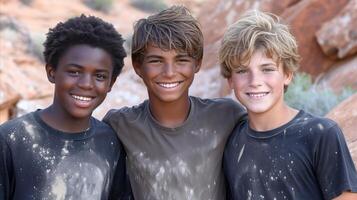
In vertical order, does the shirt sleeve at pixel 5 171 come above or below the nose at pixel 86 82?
below

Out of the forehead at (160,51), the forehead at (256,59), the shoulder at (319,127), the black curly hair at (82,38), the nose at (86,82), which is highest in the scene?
the black curly hair at (82,38)

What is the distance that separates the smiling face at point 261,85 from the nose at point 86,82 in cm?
71

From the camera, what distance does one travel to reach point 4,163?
9.53ft

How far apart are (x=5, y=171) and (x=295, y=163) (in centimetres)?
130

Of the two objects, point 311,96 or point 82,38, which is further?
point 311,96

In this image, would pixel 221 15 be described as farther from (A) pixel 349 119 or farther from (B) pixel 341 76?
(A) pixel 349 119

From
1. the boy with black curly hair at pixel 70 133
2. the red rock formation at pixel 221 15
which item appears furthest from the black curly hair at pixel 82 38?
the red rock formation at pixel 221 15

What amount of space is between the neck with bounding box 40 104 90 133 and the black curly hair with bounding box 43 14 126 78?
234 mm

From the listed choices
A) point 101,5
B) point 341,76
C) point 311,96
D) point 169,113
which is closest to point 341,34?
point 341,76

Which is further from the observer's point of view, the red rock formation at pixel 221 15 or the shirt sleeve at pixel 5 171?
the red rock formation at pixel 221 15

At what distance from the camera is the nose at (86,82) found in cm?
306

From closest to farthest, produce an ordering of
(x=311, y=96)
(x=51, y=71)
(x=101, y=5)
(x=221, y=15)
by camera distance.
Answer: (x=51, y=71), (x=311, y=96), (x=221, y=15), (x=101, y=5)

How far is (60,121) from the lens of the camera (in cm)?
308

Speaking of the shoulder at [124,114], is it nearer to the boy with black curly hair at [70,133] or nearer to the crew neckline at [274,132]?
the boy with black curly hair at [70,133]
